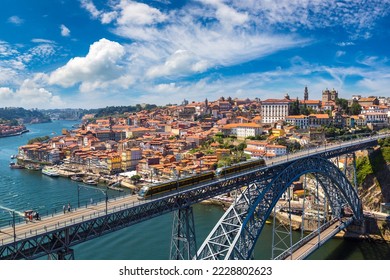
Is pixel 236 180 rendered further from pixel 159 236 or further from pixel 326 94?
pixel 326 94

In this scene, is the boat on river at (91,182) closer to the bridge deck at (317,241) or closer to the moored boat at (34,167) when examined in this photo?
the moored boat at (34,167)

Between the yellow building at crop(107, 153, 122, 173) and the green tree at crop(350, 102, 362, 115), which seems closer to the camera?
the yellow building at crop(107, 153, 122, 173)

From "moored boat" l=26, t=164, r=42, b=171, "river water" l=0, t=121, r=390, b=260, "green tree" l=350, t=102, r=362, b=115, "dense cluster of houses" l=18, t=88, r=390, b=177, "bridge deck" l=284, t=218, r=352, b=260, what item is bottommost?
"river water" l=0, t=121, r=390, b=260

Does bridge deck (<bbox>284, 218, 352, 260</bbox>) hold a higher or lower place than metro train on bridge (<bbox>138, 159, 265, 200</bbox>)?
lower

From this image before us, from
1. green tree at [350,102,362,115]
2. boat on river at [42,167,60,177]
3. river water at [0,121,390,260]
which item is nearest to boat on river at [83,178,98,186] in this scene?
river water at [0,121,390,260]

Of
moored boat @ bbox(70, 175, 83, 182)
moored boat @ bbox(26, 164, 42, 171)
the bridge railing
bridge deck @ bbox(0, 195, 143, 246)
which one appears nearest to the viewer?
bridge deck @ bbox(0, 195, 143, 246)

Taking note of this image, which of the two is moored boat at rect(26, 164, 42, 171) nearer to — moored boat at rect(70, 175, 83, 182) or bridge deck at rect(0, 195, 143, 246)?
moored boat at rect(70, 175, 83, 182)

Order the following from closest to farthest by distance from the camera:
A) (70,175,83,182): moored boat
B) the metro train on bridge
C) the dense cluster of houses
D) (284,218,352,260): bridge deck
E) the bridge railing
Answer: the metro train on bridge < the bridge railing < (284,218,352,260): bridge deck < the dense cluster of houses < (70,175,83,182): moored boat

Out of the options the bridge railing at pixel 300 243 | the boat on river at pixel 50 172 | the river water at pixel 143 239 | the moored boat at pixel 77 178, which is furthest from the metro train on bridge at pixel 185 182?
the boat on river at pixel 50 172
